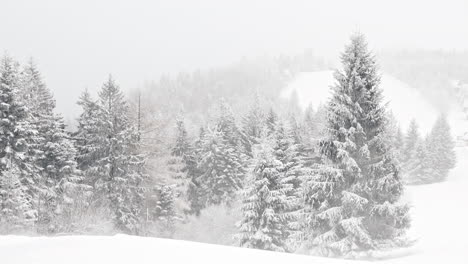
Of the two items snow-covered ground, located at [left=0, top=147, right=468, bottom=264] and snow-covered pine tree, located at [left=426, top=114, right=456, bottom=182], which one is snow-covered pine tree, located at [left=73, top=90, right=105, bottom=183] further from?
snow-covered pine tree, located at [left=426, top=114, right=456, bottom=182]

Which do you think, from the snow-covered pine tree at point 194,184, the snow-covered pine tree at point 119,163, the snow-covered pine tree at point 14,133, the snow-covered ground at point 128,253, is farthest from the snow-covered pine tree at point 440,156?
the snow-covered pine tree at point 14,133

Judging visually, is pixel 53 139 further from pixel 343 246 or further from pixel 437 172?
pixel 437 172

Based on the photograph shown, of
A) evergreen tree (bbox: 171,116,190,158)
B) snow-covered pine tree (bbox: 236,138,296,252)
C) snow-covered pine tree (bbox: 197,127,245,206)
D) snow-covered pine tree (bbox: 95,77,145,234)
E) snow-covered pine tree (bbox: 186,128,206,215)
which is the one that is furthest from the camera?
evergreen tree (bbox: 171,116,190,158)

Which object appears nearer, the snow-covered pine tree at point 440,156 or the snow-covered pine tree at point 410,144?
the snow-covered pine tree at point 440,156

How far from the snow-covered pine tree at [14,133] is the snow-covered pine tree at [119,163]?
3962mm

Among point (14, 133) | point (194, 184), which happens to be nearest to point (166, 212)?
point (194, 184)

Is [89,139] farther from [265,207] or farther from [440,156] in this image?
[440,156]

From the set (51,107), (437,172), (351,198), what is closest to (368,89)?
(351,198)

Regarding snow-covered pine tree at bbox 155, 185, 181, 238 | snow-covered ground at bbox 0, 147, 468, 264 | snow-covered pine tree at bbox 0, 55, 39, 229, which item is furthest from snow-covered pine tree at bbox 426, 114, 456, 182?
snow-covered pine tree at bbox 0, 55, 39, 229

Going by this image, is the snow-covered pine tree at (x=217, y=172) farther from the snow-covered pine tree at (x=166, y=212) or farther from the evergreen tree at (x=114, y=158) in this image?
the evergreen tree at (x=114, y=158)

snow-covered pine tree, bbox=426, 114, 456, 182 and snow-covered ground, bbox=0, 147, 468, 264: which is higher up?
snow-covered ground, bbox=0, 147, 468, 264

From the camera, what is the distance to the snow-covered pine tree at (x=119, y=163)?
884 inches

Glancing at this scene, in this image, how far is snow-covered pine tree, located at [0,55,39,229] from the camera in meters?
19.3

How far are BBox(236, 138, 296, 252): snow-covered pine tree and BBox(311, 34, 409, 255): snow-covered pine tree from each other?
388 cm
